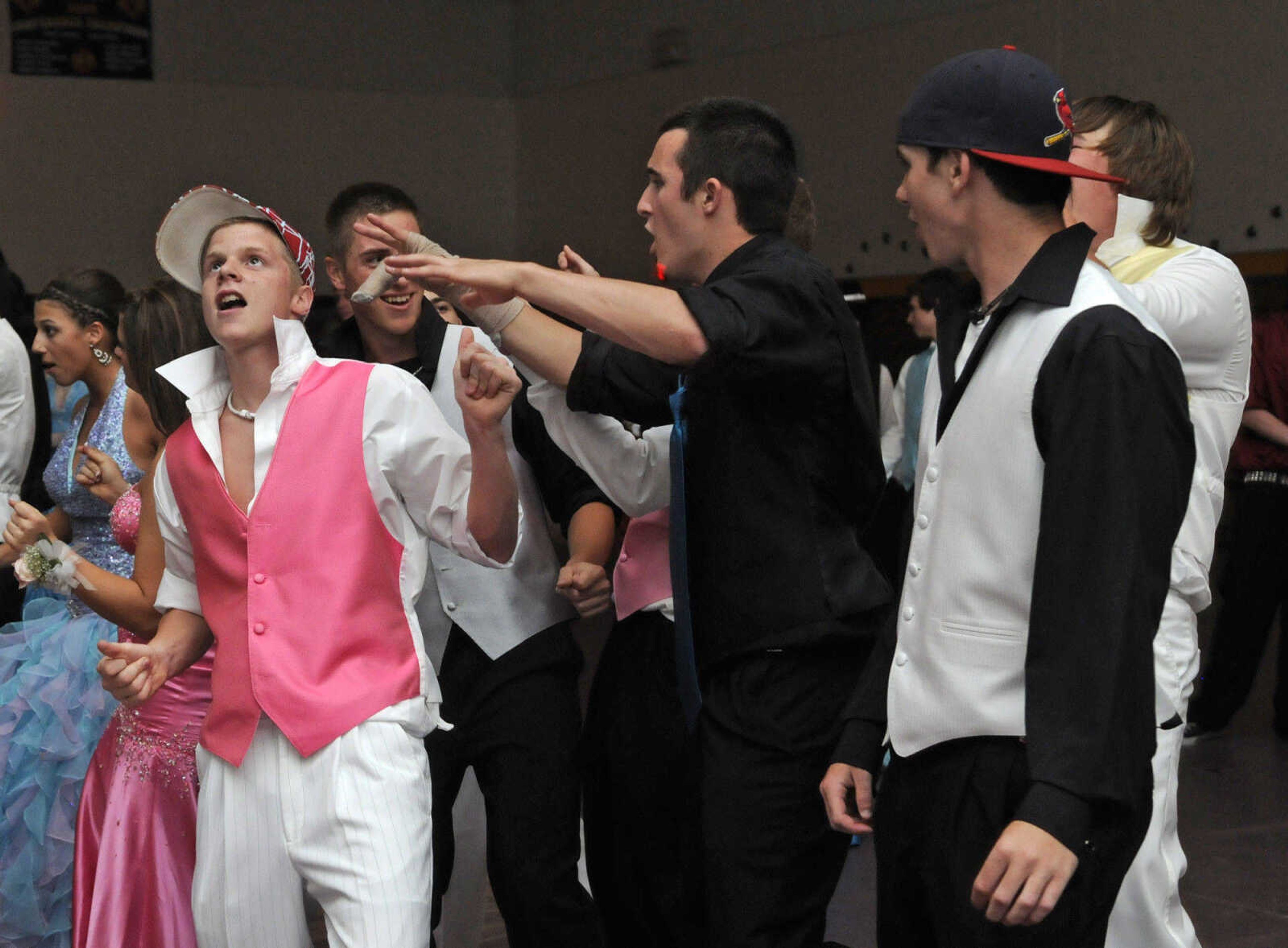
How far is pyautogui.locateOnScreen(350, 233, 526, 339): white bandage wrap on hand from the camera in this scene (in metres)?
2.20

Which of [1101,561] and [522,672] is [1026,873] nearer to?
[1101,561]

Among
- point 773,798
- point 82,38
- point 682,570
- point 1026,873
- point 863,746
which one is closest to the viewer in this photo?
point 1026,873

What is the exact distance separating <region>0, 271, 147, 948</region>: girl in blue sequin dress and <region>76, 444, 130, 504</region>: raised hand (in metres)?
0.10

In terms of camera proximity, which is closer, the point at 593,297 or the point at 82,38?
the point at 593,297

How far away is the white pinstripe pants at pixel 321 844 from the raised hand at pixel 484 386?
1.64 feet

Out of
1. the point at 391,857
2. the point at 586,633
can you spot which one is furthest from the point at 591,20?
the point at 391,857

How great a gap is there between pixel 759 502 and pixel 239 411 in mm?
893

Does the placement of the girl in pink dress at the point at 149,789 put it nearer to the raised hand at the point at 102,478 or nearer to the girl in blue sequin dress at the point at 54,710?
the girl in blue sequin dress at the point at 54,710

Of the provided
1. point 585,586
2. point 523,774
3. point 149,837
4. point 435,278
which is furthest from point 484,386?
point 149,837

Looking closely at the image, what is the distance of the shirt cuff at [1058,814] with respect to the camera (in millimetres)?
1624

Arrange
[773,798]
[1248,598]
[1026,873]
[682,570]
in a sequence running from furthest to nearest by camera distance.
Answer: [1248,598]
[682,570]
[773,798]
[1026,873]

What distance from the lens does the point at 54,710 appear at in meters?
3.55

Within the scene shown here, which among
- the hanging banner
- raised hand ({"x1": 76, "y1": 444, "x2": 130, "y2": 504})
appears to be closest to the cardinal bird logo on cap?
raised hand ({"x1": 76, "y1": 444, "x2": 130, "y2": 504})

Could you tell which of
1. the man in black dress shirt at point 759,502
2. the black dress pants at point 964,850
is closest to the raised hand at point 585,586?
the man in black dress shirt at point 759,502
